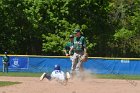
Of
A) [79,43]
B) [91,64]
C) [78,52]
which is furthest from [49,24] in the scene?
[79,43]

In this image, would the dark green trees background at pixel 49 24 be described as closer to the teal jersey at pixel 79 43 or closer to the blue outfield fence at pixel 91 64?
the blue outfield fence at pixel 91 64

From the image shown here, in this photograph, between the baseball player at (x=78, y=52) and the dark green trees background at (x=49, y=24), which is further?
the dark green trees background at (x=49, y=24)

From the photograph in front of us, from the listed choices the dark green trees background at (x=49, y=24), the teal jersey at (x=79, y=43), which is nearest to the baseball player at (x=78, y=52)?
the teal jersey at (x=79, y=43)

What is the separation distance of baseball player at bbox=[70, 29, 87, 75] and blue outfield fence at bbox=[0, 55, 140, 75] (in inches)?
646

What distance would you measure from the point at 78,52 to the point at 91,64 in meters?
17.0

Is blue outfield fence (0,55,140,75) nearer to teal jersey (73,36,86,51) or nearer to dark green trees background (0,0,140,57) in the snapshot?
dark green trees background (0,0,140,57)

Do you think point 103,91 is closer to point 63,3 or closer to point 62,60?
point 62,60

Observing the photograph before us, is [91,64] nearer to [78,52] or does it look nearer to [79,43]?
[78,52]

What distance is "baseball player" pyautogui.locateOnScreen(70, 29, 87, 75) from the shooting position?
18.2 metres

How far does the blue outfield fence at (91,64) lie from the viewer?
116 ft

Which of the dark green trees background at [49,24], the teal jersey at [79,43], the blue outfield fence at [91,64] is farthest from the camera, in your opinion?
the dark green trees background at [49,24]

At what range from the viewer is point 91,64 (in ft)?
116

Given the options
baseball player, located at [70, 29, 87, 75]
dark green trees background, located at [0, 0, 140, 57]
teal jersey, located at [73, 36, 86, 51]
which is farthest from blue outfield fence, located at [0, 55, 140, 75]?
teal jersey, located at [73, 36, 86, 51]

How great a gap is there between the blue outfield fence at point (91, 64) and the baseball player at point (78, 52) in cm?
1641
